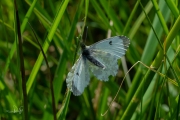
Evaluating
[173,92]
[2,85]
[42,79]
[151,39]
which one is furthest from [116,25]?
[42,79]

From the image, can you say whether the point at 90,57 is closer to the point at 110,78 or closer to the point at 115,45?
the point at 115,45

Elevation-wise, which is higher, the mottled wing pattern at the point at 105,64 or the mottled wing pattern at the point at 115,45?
the mottled wing pattern at the point at 115,45

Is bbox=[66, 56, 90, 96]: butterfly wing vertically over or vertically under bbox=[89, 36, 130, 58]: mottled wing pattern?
under

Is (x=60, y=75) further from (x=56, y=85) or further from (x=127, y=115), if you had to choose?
(x=127, y=115)

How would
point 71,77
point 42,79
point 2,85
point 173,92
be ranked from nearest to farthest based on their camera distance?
point 71,77, point 2,85, point 173,92, point 42,79

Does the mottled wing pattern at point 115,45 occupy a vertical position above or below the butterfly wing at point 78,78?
above
